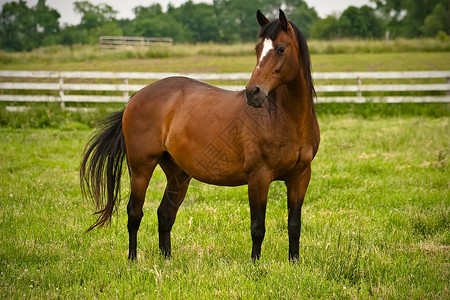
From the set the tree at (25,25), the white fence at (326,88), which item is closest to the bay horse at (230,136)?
the white fence at (326,88)

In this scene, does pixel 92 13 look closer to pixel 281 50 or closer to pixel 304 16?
pixel 304 16

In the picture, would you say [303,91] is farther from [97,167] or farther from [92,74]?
[92,74]

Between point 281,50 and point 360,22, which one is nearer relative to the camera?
point 281,50

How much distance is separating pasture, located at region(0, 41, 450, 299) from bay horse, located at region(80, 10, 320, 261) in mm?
434

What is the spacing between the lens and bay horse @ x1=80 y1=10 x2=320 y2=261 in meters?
3.66

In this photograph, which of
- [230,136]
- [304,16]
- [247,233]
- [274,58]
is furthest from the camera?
[304,16]

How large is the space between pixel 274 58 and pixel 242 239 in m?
2.27

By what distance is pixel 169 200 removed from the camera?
4.71m

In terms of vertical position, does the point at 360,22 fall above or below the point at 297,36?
above

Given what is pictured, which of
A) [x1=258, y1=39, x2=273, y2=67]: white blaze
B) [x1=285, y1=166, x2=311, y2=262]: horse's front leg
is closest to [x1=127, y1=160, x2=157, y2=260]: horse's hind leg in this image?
[x1=285, y1=166, x2=311, y2=262]: horse's front leg

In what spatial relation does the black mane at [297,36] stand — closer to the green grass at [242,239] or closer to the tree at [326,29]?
the green grass at [242,239]

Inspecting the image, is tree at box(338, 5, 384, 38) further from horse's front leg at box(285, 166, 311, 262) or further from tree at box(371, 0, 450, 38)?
horse's front leg at box(285, 166, 311, 262)

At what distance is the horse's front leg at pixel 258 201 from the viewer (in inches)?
150

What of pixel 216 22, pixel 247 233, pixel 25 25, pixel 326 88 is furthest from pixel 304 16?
pixel 247 233
